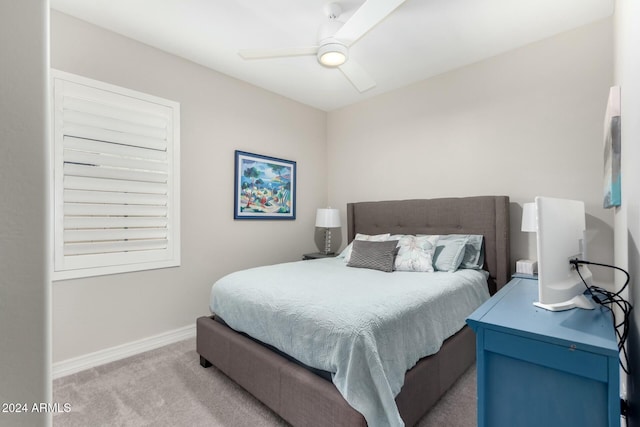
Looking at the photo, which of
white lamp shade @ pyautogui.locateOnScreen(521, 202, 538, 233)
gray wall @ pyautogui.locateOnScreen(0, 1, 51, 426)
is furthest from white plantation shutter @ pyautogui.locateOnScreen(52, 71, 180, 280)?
white lamp shade @ pyautogui.locateOnScreen(521, 202, 538, 233)

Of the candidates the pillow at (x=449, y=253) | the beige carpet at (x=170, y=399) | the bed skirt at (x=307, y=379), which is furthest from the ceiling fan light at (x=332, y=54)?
the beige carpet at (x=170, y=399)

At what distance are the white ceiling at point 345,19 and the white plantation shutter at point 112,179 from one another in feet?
1.88

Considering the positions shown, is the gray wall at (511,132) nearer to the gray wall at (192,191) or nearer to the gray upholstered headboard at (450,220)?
the gray upholstered headboard at (450,220)

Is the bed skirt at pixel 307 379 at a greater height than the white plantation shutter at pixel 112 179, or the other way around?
the white plantation shutter at pixel 112 179

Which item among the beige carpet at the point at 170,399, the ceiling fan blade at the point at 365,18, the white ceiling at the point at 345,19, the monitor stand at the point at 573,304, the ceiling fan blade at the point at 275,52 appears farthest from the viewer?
the white ceiling at the point at 345,19

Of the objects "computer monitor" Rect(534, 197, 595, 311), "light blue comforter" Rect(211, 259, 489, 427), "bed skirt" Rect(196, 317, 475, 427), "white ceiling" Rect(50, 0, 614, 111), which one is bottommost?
"bed skirt" Rect(196, 317, 475, 427)

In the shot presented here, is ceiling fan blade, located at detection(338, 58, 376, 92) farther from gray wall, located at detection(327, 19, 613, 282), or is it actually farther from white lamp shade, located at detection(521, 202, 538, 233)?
white lamp shade, located at detection(521, 202, 538, 233)

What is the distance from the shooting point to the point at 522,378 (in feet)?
3.79

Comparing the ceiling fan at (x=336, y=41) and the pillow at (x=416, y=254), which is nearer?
the ceiling fan at (x=336, y=41)

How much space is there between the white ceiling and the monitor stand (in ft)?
6.79

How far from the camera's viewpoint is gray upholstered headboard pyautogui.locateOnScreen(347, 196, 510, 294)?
2.72 m

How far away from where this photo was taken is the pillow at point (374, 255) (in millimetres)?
2693

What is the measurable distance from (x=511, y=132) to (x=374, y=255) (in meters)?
1.73

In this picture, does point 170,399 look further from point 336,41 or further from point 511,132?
point 511,132
